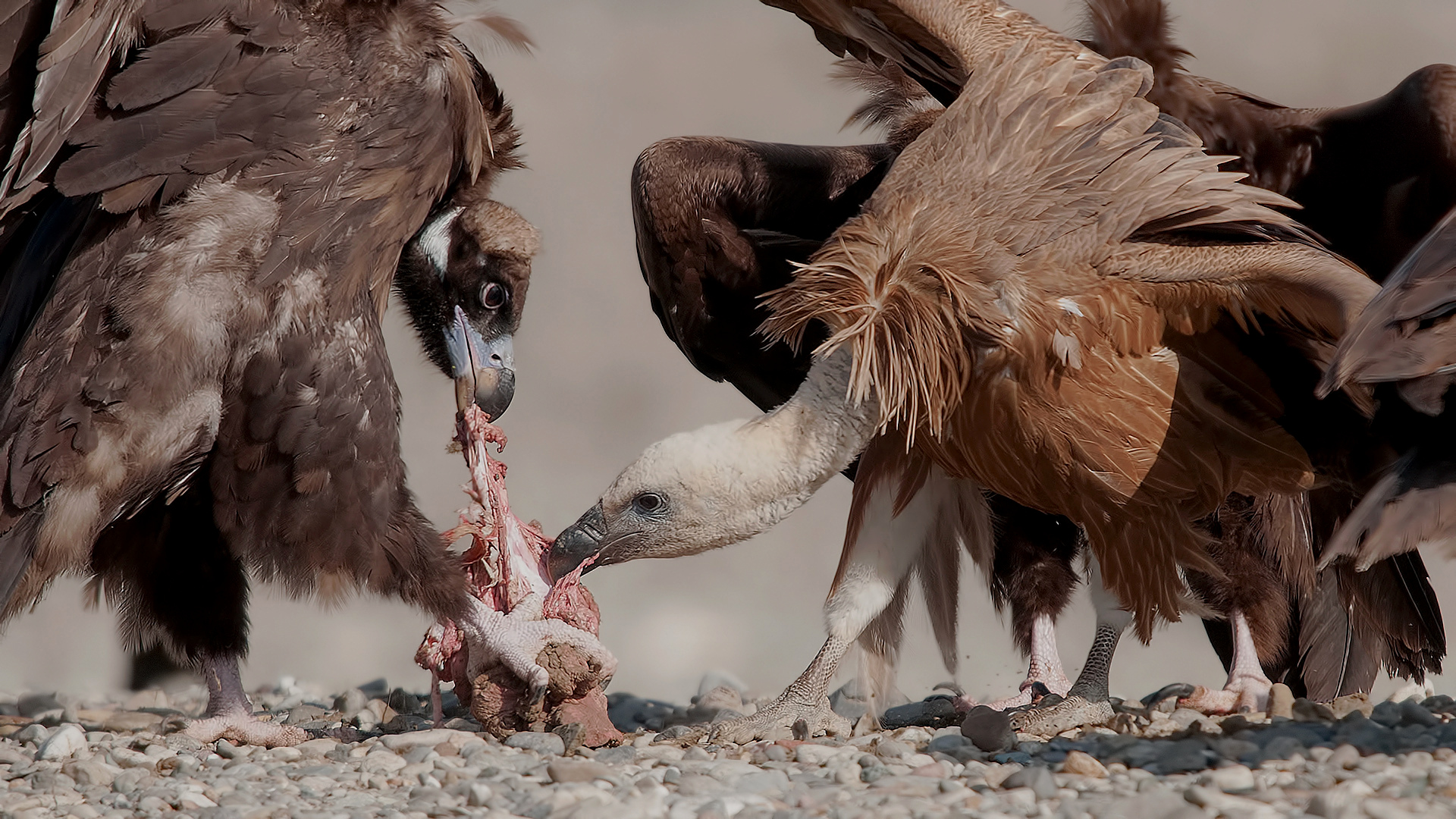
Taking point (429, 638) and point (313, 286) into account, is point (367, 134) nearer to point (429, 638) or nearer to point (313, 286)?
point (313, 286)

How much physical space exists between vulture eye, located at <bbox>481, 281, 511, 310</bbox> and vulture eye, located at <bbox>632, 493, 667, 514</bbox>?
960mm

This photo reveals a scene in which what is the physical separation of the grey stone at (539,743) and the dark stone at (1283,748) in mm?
1711

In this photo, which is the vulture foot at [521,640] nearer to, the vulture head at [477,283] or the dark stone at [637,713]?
the dark stone at [637,713]

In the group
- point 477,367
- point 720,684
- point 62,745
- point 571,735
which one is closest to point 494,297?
point 477,367

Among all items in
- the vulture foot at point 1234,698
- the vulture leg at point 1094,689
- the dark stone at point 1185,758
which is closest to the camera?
the dark stone at point 1185,758

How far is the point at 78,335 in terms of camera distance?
12.5 feet

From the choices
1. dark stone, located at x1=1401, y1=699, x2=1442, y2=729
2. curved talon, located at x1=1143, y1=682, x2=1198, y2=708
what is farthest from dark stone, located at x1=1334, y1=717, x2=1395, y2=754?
curved talon, located at x1=1143, y1=682, x2=1198, y2=708

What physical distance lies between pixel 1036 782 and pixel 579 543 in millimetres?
1466

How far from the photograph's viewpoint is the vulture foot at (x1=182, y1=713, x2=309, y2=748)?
4.34 meters

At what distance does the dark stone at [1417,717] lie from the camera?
383cm

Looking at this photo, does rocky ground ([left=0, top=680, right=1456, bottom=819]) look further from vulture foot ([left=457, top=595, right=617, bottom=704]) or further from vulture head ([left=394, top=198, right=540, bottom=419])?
vulture head ([left=394, top=198, right=540, bottom=419])

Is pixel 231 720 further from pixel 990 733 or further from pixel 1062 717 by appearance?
pixel 1062 717

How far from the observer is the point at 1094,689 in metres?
4.38

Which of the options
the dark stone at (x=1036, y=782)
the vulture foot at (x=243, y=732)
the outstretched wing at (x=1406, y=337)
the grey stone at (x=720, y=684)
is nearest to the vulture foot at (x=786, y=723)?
the dark stone at (x=1036, y=782)
